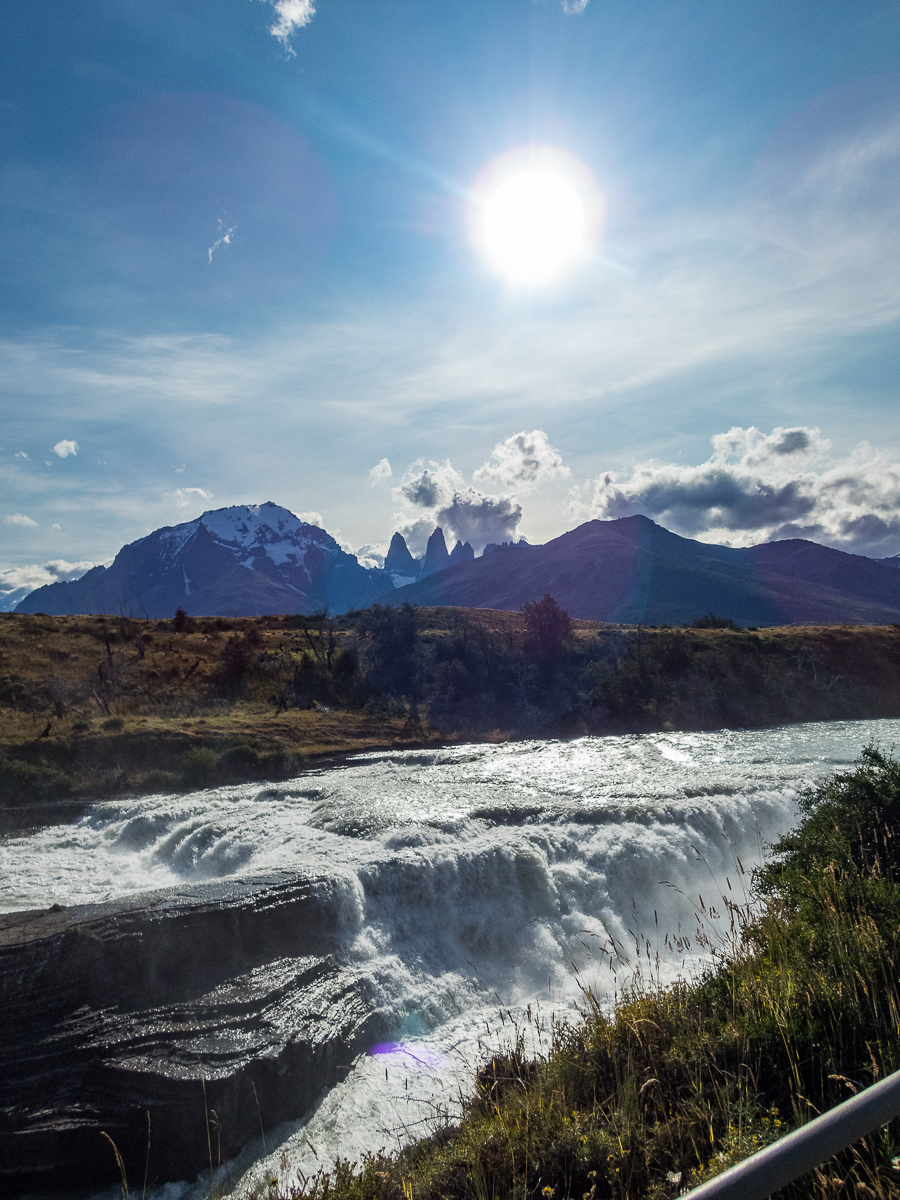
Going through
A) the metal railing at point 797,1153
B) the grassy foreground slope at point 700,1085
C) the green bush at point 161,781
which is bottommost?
the green bush at point 161,781

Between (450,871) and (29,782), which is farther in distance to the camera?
(29,782)

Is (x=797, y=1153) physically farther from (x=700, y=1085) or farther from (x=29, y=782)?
(x=29, y=782)

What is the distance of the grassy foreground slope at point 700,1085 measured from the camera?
490 cm

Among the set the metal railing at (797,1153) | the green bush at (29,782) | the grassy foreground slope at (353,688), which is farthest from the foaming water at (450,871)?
the grassy foreground slope at (353,688)

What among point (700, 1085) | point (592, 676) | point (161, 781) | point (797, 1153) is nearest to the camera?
point (797, 1153)

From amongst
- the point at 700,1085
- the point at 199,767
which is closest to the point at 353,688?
the point at 199,767

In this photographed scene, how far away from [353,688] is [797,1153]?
52.3 m

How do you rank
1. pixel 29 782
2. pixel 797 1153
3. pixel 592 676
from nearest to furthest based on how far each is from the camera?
pixel 797 1153
pixel 29 782
pixel 592 676

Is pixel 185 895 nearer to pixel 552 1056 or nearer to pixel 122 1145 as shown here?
pixel 122 1145

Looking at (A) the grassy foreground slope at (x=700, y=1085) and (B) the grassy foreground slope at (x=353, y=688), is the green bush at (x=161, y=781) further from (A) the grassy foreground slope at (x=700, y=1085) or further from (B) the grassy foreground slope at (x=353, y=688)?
(A) the grassy foreground slope at (x=700, y=1085)

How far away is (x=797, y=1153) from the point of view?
1842 millimetres

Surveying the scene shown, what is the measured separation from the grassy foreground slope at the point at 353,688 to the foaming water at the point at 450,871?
670 centimetres

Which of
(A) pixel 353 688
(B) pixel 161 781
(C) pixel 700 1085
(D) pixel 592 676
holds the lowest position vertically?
(B) pixel 161 781

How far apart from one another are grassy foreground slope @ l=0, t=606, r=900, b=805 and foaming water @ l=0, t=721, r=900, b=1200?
22.0 feet
